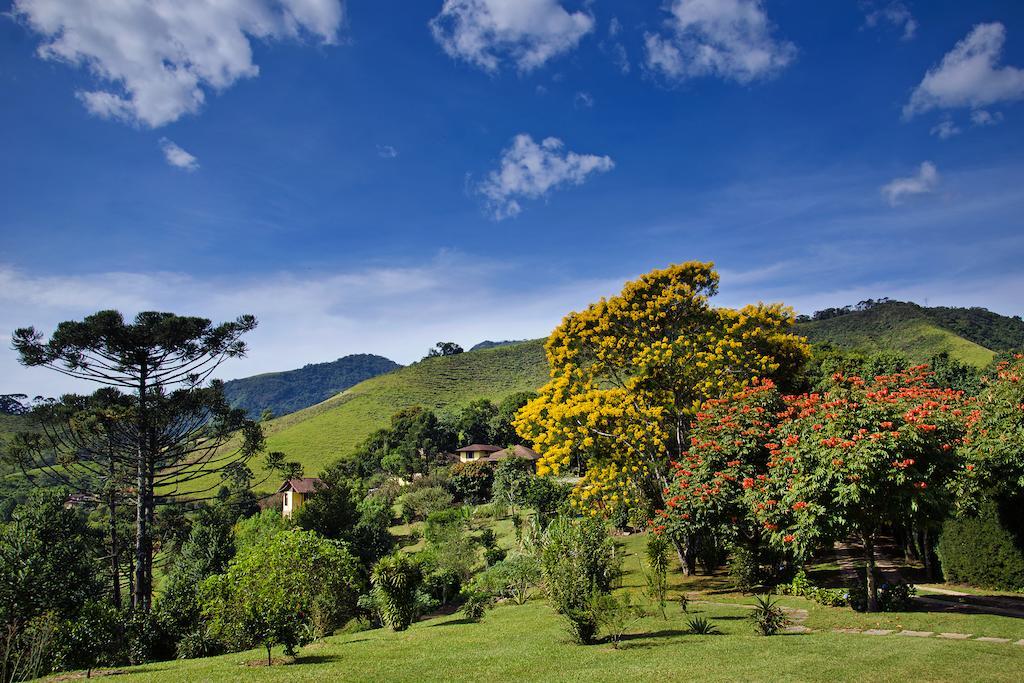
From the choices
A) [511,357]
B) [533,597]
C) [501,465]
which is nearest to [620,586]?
[533,597]

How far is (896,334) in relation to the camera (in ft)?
369

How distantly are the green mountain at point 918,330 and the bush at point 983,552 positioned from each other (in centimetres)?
8724

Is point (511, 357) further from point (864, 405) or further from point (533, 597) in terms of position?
point (864, 405)

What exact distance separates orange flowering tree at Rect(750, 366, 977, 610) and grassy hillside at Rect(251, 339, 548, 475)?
79526 millimetres

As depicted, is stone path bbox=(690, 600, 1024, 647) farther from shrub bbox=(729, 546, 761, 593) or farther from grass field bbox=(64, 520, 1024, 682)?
shrub bbox=(729, 546, 761, 593)

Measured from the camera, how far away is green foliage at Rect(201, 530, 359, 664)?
564 inches

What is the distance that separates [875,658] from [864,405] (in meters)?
5.49

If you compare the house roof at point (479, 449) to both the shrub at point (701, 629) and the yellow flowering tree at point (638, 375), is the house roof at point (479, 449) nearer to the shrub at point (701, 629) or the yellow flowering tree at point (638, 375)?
the yellow flowering tree at point (638, 375)

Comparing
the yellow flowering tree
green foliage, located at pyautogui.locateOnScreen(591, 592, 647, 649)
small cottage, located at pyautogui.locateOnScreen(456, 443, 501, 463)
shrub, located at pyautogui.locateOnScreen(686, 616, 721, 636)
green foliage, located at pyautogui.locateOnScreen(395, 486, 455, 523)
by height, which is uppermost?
the yellow flowering tree

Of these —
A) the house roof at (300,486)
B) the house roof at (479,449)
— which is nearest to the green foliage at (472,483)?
the house roof at (479,449)

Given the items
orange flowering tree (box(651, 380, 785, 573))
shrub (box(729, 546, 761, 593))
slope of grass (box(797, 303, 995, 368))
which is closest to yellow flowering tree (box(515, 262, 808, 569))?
orange flowering tree (box(651, 380, 785, 573))

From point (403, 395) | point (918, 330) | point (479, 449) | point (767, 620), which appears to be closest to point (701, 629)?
point (767, 620)

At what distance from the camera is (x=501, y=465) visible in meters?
51.5

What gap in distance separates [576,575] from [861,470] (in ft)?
22.2
